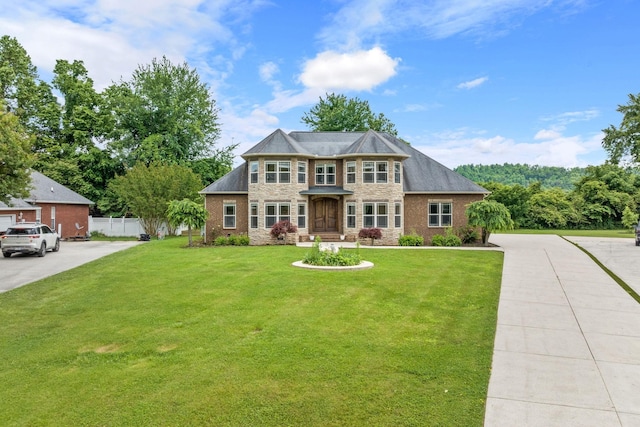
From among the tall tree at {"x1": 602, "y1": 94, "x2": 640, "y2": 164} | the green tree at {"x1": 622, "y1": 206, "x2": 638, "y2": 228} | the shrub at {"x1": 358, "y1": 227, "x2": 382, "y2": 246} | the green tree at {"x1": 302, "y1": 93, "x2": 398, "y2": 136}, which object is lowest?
the shrub at {"x1": 358, "y1": 227, "x2": 382, "y2": 246}

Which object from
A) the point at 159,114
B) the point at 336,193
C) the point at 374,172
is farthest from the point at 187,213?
the point at 159,114

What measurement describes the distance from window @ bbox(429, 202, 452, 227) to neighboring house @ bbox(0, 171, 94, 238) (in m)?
25.4

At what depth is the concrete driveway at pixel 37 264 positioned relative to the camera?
14.2m

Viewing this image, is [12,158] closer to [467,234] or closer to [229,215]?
[229,215]

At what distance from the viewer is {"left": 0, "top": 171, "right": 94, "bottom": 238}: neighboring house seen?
27047 mm

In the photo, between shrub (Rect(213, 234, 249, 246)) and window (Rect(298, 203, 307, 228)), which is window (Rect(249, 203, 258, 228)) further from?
window (Rect(298, 203, 307, 228))

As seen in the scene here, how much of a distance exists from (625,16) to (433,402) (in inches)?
783

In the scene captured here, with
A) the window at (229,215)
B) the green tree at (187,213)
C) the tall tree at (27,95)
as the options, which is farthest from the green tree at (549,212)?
the tall tree at (27,95)

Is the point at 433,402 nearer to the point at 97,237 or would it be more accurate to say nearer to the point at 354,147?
the point at 354,147

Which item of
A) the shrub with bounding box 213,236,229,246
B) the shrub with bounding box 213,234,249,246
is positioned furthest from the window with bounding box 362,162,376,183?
the shrub with bounding box 213,236,229,246

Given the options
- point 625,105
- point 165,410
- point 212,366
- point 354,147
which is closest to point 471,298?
point 212,366

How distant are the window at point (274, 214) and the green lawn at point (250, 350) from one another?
12216 millimetres

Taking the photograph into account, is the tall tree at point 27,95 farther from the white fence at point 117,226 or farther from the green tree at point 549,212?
the green tree at point 549,212

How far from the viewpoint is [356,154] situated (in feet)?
83.7
